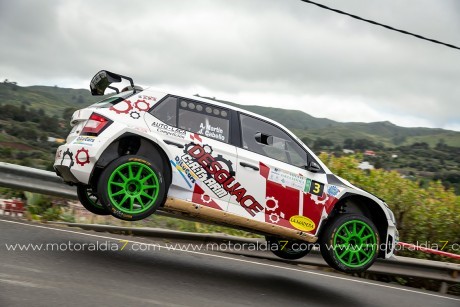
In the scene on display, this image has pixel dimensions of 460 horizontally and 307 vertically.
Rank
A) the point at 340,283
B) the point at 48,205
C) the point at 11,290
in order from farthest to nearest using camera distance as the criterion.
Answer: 1. the point at 48,205
2. the point at 340,283
3. the point at 11,290

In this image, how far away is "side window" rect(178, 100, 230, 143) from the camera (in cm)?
683

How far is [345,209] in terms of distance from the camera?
24.9 feet

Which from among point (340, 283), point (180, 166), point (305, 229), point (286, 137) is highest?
point (286, 137)

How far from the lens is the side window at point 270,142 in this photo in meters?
7.11

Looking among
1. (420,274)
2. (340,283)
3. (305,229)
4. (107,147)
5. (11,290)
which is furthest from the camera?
(420,274)

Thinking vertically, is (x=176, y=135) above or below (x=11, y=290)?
above

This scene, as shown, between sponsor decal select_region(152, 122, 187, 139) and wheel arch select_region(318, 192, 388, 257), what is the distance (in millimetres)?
2215

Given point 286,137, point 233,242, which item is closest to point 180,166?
point 286,137

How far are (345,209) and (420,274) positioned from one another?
6.86 ft

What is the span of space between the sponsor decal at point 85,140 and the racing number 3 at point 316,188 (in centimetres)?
272

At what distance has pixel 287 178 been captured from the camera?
7.12 m

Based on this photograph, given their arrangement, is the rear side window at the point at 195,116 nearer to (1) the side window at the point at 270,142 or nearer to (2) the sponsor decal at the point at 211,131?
(2) the sponsor decal at the point at 211,131

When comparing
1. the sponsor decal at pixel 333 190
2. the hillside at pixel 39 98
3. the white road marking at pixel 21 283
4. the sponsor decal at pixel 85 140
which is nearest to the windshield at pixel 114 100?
the sponsor decal at pixel 85 140

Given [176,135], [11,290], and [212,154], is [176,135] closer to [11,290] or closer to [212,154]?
[212,154]
